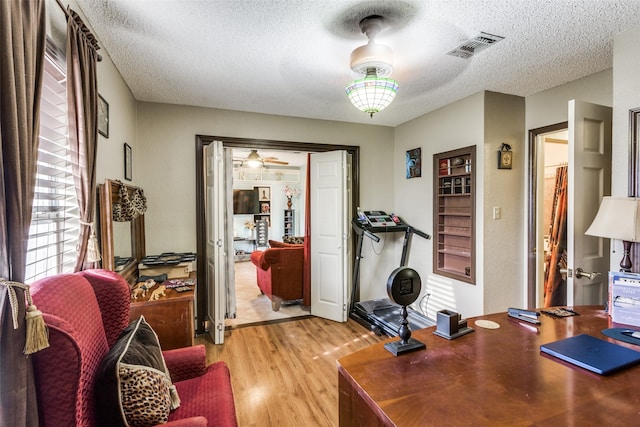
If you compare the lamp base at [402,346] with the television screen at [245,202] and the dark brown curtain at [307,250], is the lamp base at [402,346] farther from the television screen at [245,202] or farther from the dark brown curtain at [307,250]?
the television screen at [245,202]

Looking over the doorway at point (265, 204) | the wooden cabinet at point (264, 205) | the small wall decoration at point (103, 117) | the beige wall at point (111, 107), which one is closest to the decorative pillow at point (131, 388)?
the beige wall at point (111, 107)

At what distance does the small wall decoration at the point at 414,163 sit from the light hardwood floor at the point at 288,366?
1.98 m

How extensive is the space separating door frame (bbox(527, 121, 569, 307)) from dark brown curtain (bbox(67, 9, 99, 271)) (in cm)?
362

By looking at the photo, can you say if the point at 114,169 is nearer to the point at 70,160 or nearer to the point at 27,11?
the point at 70,160

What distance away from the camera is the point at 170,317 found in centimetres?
225

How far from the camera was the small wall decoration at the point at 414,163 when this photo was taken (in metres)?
3.95

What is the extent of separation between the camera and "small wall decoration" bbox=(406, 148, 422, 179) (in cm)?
395

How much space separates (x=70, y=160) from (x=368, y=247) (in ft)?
11.2

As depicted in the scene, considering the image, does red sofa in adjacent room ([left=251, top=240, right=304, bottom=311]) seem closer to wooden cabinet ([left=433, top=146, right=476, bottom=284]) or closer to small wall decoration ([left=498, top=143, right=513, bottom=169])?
wooden cabinet ([left=433, top=146, right=476, bottom=284])

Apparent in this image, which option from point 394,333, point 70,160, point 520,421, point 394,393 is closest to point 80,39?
point 70,160

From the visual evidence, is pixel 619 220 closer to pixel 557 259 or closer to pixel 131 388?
pixel 557 259

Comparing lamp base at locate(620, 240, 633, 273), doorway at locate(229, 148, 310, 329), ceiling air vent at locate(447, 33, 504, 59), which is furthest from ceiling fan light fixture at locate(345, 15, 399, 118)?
doorway at locate(229, 148, 310, 329)

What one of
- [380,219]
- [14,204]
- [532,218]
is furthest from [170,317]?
[532,218]

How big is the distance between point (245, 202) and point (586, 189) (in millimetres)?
7138
